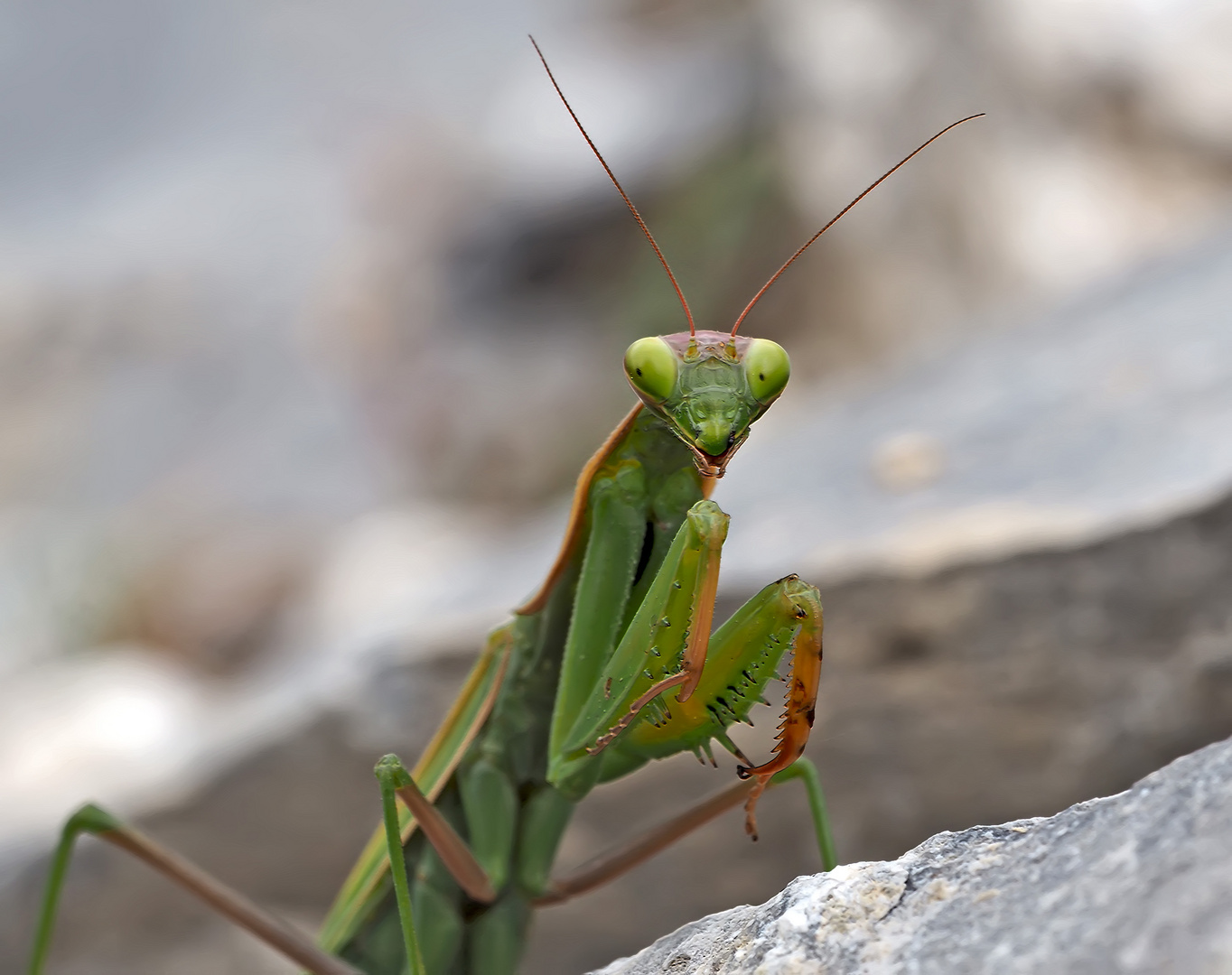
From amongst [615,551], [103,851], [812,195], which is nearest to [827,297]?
[812,195]

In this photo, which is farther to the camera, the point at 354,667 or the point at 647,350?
the point at 354,667

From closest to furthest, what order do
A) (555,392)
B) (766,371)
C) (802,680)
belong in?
(802,680) → (766,371) → (555,392)

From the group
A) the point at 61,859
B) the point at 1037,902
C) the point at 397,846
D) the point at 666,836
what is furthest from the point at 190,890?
the point at 1037,902

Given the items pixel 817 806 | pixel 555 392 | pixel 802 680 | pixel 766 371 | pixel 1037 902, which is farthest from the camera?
pixel 555 392

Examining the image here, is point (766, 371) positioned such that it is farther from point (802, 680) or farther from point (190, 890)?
point (190, 890)

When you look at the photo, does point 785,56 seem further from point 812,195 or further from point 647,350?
point 647,350

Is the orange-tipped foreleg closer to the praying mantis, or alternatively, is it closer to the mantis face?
the praying mantis
